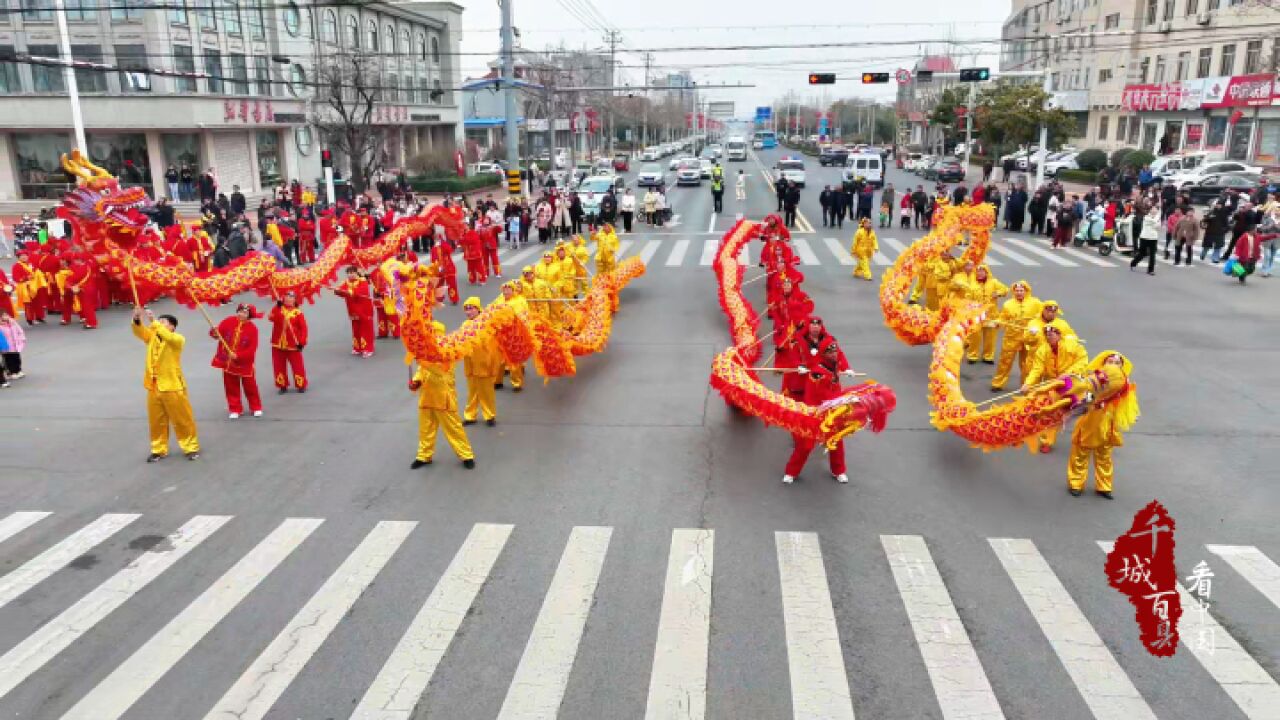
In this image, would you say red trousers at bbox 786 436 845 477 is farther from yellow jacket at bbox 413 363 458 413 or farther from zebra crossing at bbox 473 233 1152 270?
zebra crossing at bbox 473 233 1152 270

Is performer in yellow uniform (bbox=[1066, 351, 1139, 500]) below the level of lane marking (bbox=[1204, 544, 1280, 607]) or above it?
above

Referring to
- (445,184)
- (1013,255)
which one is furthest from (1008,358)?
(445,184)

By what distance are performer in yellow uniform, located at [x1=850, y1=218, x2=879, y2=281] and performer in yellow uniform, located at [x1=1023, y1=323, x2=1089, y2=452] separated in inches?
405

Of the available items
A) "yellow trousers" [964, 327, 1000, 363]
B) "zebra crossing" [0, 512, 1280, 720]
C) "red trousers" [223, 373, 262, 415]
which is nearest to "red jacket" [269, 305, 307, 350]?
"red trousers" [223, 373, 262, 415]

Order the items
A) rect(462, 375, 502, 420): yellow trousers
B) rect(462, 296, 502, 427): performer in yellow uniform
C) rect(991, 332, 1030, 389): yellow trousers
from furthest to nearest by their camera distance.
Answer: rect(991, 332, 1030, 389): yellow trousers, rect(462, 375, 502, 420): yellow trousers, rect(462, 296, 502, 427): performer in yellow uniform

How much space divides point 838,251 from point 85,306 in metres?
17.4

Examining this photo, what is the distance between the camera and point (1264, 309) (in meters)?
15.8

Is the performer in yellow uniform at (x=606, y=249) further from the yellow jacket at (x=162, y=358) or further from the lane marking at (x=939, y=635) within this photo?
the lane marking at (x=939, y=635)

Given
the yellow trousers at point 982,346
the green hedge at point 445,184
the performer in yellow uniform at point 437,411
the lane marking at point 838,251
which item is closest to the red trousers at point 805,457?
the performer in yellow uniform at point 437,411

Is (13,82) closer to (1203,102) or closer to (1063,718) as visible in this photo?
(1063,718)

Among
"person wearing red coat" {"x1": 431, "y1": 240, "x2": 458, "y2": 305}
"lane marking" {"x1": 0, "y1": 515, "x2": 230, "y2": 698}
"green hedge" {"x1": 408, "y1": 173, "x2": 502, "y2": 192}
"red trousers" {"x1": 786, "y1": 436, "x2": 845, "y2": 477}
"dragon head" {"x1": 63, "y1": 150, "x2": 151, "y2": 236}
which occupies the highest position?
"dragon head" {"x1": 63, "y1": 150, "x2": 151, "y2": 236}

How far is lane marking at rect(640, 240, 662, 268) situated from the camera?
23100 mm

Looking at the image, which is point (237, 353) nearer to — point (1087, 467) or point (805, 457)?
point (805, 457)

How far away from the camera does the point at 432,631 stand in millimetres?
6074
